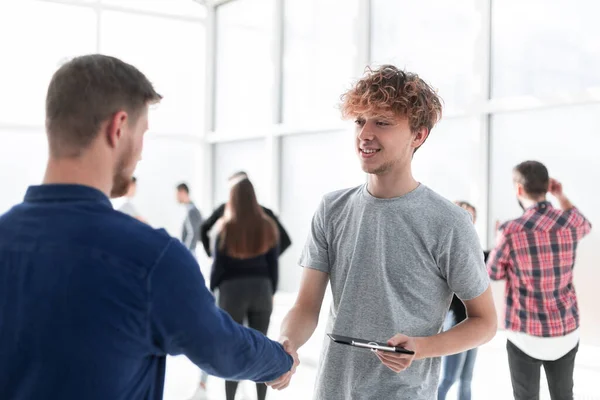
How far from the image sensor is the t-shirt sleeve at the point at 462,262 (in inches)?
69.1

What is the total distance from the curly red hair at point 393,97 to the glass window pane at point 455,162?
4511 millimetres

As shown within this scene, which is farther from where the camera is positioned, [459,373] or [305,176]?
[305,176]

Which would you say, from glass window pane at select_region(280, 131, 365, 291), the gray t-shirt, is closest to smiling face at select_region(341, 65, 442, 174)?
the gray t-shirt

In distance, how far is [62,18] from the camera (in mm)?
9742

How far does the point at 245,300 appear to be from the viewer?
4801 mm

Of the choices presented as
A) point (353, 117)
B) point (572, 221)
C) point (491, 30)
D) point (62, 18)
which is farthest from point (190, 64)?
point (353, 117)

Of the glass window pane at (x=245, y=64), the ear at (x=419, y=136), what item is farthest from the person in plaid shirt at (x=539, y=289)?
the glass window pane at (x=245, y=64)

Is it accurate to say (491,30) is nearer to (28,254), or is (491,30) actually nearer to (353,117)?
(353,117)

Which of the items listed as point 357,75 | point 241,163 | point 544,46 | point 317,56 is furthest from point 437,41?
point 241,163

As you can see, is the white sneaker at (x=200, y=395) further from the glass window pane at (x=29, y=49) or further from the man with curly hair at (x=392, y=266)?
the glass window pane at (x=29, y=49)

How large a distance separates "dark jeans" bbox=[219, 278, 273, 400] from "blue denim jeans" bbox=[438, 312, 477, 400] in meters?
1.20

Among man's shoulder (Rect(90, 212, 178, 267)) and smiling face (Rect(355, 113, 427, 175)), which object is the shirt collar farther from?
smiling face (Rect(355, 113, 427, 175))

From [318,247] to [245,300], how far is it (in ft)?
9.62

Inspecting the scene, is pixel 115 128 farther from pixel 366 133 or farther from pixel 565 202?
pixel 565 202
